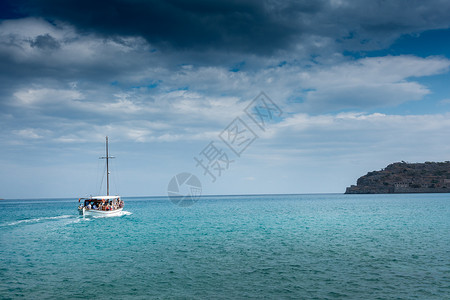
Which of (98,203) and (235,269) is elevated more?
(98,203)

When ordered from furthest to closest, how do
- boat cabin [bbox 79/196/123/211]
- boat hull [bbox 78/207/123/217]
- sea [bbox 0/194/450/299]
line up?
1. boat cabin [bbox 79/196/123/211]
2. boat hull [bbox 78/207/123/217]
3. sea [bbox 0/194/450/299]

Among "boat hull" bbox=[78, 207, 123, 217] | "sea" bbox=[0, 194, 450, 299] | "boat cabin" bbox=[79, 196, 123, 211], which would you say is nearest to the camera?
"sea" bbox=[0, 194, 450, 299]

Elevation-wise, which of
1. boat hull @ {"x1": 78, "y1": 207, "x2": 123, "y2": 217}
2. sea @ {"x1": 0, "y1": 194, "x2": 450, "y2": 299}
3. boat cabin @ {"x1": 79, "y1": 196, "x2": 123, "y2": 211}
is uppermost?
boat cabin @ {"x1": 79, "y1": 196, "x2": 123, "y2": 211}

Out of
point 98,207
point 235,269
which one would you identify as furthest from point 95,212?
point 235,269

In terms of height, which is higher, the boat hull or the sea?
the boat hull

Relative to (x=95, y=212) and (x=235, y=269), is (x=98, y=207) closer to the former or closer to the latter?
(x=95, y=212)

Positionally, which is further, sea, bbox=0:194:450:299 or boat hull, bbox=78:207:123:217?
boat hull, bbox=78:207:123:217

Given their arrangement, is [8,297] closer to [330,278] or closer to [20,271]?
[20,271]

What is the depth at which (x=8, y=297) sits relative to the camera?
58.3 feet

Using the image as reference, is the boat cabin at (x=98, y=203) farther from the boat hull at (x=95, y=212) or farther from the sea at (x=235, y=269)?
the sea at (x=235, y=269)

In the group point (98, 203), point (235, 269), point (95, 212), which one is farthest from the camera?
point (98, 203)

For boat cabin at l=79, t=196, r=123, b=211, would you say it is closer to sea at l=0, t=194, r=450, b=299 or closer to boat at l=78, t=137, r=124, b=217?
boat at l=78, t=137, r=124, b=217

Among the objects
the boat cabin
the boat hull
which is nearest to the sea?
the boat hull

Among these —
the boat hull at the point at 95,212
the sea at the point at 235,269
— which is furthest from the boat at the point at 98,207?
the sea at the point at 235,269
